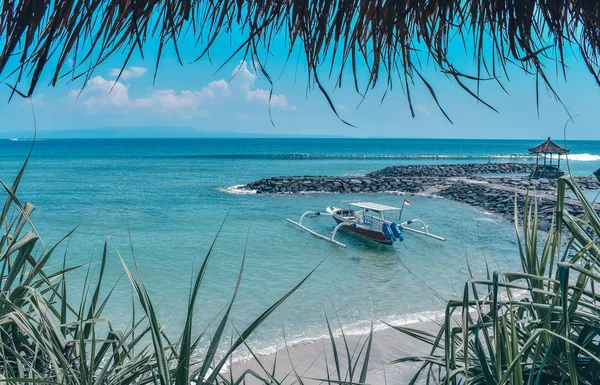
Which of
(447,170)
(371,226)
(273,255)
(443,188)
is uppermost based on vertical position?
(447,170)

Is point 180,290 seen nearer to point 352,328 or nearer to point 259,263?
point 259,263

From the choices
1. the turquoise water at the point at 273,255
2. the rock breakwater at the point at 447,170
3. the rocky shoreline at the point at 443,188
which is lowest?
the turquoise water at the point at 273,255

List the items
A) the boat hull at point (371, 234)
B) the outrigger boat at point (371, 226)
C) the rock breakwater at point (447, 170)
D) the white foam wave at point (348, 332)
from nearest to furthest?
the white foam wave at point (348, 332)
the outrigger boat at point (371, 226)
the boat hull at point (371, 234)
the rock breakwater at point (447, 170)

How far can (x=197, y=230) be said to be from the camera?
597 inches

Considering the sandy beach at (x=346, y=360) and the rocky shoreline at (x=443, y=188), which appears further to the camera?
the rocky shoreline at (x=443, y=188)

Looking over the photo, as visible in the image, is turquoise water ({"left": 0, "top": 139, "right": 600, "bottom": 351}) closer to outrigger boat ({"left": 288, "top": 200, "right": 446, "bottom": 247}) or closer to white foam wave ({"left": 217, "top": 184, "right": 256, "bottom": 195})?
outrigger boat ({"left": 288, "top": 200, "right": 446, "bottom": 247})

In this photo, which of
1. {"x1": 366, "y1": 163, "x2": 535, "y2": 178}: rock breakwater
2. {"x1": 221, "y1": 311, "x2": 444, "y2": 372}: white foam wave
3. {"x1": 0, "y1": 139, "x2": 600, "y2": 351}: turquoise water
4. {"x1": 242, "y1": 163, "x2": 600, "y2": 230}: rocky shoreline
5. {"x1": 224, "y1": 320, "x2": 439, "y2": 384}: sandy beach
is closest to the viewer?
{"x1": 224, "y1": 320, "x2": 439, "y2": 384}: sandy beach

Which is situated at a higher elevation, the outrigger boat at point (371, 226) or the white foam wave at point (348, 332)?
the outrigger boat at point (371, 226)

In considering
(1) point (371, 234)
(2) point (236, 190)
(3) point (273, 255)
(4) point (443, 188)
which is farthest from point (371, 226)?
(2) point (236, 190)

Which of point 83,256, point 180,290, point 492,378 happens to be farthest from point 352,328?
point 83,256

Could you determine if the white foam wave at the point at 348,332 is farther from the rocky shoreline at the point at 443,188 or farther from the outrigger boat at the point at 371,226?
the rocky shoreline at the point at 443,188

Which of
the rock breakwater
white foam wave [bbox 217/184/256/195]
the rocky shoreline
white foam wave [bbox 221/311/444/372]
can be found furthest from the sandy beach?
the rock breakwater

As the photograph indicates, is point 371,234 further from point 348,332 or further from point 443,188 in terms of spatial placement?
point 443,188

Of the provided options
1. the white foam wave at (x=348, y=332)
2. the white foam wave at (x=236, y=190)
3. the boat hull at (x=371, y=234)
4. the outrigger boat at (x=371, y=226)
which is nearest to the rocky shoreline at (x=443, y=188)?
the white foam wave at (x=236, y=190)
